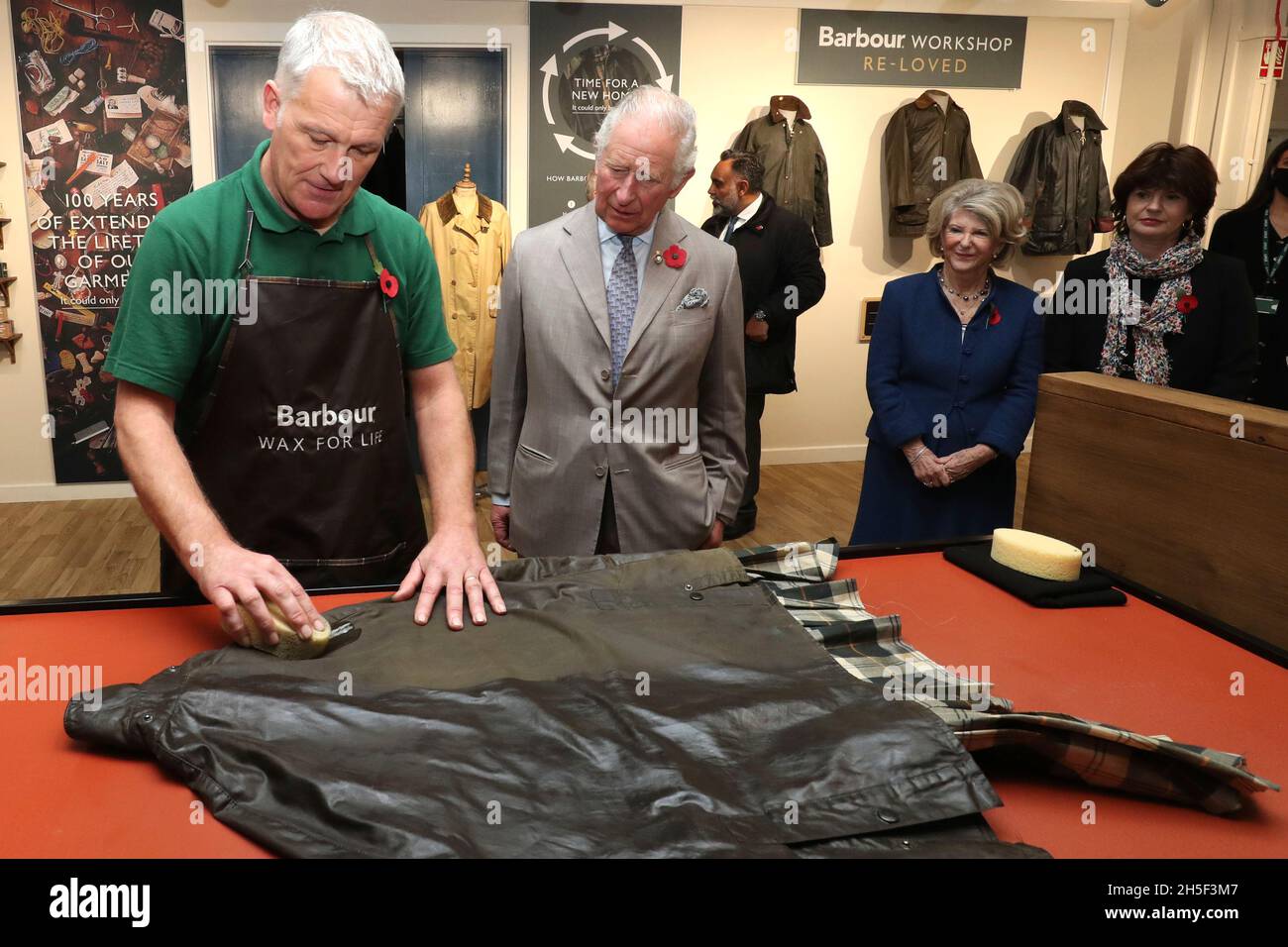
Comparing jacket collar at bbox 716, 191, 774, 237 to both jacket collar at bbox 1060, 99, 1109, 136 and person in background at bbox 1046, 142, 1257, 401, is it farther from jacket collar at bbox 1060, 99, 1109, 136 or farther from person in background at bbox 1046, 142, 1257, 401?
jacket collar at bbox 1060, 99, 1109, 136

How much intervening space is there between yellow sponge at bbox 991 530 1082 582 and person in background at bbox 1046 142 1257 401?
141 cm

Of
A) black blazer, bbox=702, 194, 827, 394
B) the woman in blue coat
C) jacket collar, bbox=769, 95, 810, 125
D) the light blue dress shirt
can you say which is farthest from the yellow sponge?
jacket collar, bbox=769, 95, 810, 125

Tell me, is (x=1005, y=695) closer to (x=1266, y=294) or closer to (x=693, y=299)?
(x=693, y=299)

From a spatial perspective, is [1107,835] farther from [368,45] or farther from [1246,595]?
[368,45]

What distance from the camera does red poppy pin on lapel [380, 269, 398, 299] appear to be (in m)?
1.93

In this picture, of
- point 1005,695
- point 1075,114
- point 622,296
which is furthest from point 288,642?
point 1075,114

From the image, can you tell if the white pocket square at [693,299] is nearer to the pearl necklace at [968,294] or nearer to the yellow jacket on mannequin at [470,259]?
the pearl necklace at [968,294]

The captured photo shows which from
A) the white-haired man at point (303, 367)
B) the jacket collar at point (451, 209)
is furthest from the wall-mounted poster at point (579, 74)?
the white-haired man at point (303, 367)

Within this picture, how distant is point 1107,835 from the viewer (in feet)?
3.69

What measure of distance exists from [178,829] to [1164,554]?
174 centimetres

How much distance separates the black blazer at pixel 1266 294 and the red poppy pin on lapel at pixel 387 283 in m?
3.22

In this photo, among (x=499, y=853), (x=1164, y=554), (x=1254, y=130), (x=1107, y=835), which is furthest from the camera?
(x=1254, y=130)

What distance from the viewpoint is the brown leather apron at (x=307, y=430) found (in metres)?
1.84
